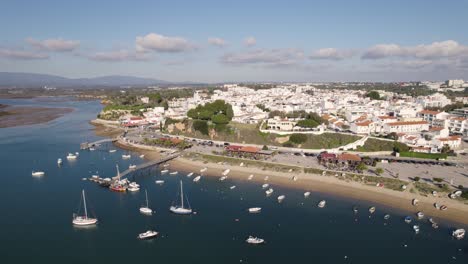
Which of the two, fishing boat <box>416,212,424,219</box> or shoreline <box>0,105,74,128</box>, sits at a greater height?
shoreline <box>0,105,74,128</box>

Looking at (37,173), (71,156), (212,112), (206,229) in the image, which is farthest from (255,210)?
(212,112)

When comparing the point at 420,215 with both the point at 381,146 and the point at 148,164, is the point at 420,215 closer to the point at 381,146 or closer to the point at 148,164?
the point at 381,146

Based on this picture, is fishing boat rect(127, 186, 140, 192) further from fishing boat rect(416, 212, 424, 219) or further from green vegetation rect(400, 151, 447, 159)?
green vegetation rect(400, 151, 447, 159)

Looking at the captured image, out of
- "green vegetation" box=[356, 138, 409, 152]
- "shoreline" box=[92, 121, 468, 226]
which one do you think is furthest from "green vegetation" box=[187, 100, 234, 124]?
"green vegetation" box=[356, 138, 409, 152]

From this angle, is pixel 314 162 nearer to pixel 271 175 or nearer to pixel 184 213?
pixel 271 175

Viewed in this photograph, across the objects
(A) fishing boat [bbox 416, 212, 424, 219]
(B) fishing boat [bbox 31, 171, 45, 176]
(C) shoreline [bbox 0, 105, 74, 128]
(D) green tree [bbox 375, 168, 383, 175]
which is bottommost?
(A) fishing boat [bbox 416, 212, 424, 219]

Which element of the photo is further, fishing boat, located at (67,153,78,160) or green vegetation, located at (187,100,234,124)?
green vegetation, located at (187,100,234,124)

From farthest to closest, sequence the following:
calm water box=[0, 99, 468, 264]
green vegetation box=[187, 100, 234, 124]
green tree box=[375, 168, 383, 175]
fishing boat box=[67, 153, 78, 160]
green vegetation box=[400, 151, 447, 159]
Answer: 1. green vegetation box=[187, 100, 234, 124]
2. fishing boat box=[67, 153, 78, 160]
3. green vegetation box=[400, 151, 447, 159]
4. green tree box=[375, 168, 383, 175]
5. calm water box=[0, 99, 468, 264]
